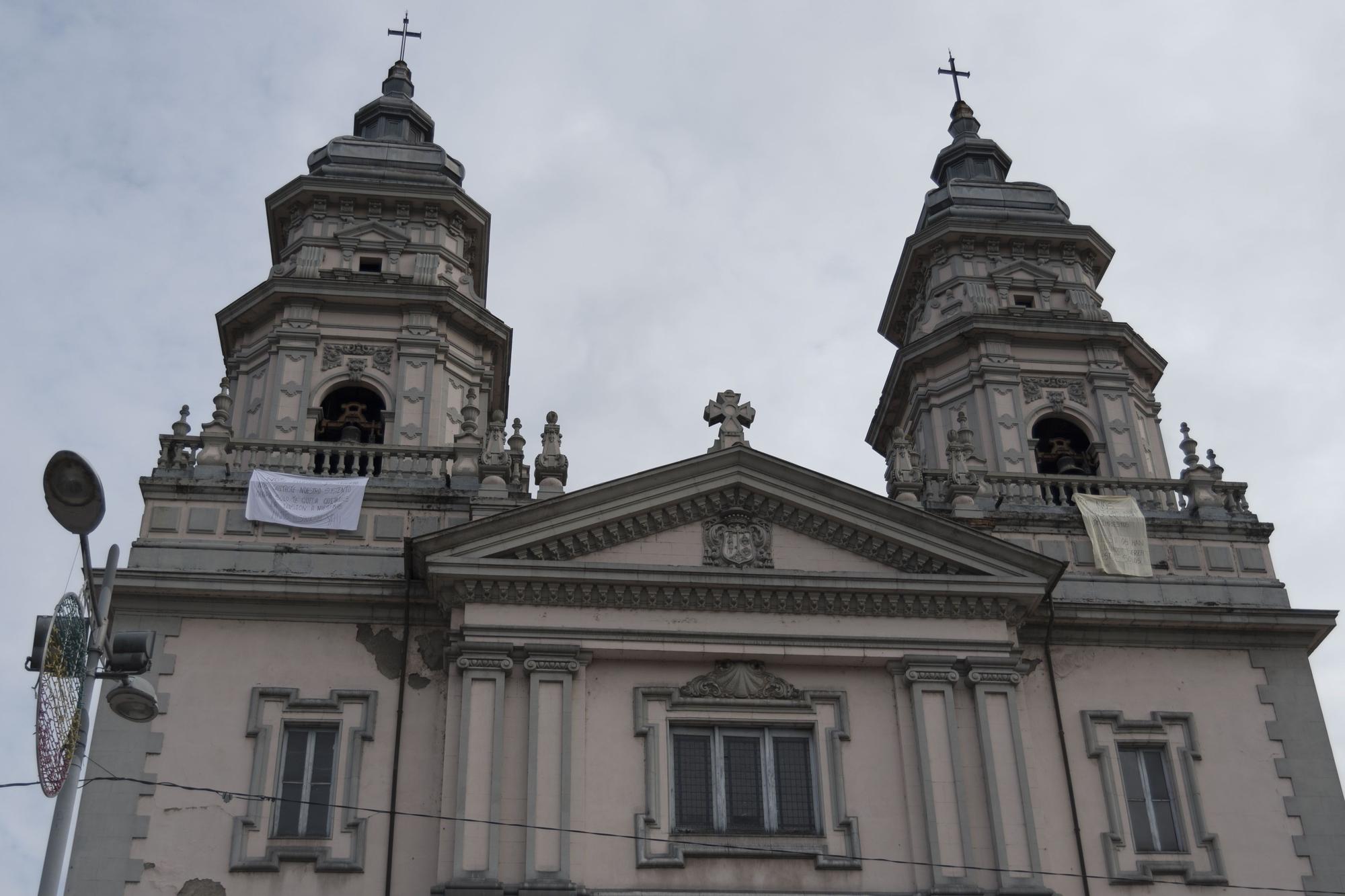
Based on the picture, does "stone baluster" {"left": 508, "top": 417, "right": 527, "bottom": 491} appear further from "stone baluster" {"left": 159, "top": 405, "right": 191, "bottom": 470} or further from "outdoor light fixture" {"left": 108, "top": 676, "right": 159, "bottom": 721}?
"outdoor light fixture" {"left": 108, "top": 676, "right": 159, "bottom": 721}

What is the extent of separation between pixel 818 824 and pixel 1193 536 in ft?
33.2

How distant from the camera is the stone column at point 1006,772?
78.4 ft

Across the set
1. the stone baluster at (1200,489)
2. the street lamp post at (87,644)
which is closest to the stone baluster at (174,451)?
the street lamp post at (87,644)

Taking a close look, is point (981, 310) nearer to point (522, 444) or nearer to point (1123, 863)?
point (522, 444)

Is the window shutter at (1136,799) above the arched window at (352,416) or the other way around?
the other way around

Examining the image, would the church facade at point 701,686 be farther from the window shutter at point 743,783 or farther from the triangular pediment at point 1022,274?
the triangular pediment at point 1022,274

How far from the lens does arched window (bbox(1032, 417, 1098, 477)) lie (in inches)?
1299

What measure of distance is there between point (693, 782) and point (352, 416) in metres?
11.7

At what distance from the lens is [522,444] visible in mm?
29969

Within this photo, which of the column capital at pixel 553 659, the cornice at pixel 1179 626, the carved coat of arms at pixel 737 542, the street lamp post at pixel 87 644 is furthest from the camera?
the cornice at pixel 1179 626

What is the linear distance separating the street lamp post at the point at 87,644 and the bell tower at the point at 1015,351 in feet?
59.2

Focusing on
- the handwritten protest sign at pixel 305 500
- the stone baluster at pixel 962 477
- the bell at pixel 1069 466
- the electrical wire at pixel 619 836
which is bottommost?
the electrical wire at pixel 619 836

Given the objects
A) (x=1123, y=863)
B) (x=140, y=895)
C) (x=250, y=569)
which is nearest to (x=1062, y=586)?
(x=1123, y=863)

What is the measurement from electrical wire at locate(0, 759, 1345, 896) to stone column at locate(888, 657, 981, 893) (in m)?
0.21
